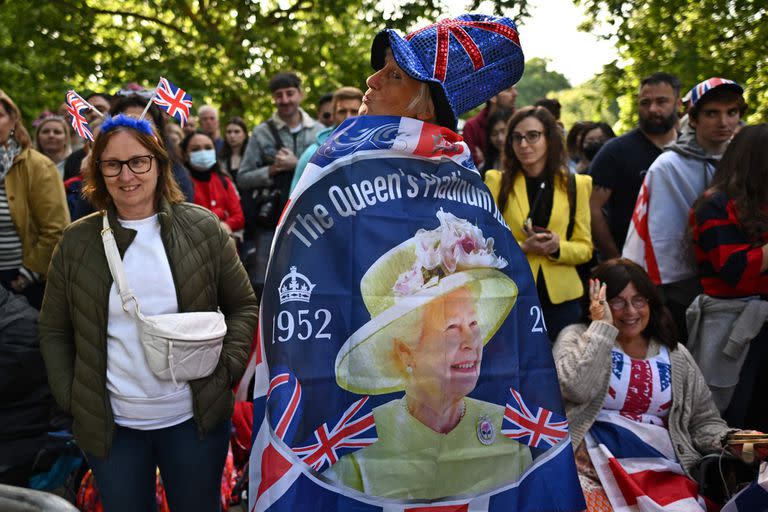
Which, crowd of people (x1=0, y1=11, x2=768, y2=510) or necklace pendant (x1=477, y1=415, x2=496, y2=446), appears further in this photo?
crowd of people (x1=0, y1=11, x2=768, y2=510)

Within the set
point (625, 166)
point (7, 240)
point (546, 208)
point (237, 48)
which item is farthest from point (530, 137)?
point (237, 48)

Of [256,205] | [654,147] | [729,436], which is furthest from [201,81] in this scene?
[729,436]

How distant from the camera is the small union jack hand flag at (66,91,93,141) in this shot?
330cm

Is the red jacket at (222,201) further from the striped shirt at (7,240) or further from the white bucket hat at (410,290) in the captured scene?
the white bucket hat at (410,290)

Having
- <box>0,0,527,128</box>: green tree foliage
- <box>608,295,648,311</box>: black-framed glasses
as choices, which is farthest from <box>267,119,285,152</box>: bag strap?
<box>0,0,527,128</box>: green tree foliage

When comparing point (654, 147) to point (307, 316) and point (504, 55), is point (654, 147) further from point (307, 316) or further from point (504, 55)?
point (307, 316)

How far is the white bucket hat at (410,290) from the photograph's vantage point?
2502 millimetres

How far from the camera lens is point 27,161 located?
4.77 metres

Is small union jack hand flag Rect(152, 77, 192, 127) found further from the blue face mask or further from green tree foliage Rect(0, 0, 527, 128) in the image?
green tree foliage Rect(0, 0, 527, 128)

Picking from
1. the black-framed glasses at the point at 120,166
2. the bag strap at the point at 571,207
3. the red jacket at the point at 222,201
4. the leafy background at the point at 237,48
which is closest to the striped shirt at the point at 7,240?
the black-framed glasses at the point at 120,166

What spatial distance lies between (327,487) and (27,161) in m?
3.13

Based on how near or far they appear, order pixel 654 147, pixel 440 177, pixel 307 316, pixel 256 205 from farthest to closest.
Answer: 1. pixel 256 205
2. pixel 654 147
3. pixel 440 177
4. pixel 307 316

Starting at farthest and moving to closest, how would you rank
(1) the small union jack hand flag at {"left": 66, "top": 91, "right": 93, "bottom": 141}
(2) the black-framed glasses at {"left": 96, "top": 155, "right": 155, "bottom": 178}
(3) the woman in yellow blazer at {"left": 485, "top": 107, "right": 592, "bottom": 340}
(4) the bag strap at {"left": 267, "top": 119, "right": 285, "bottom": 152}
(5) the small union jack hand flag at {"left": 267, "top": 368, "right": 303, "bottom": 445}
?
(4) the bag strap at {"left": 267, "top": 119, "right": 285, "bottom": 152}
(3) the woman in yellow blazer at {"left": 485, "top": 107, "right": 592, "bottom": 340}
(1) the small union jack hand flag at {"left": 66, "top": 91, "right": 93, "bottom": 141}
(2) the black-framed glasses at {"left": 96, "top": 155, "right": 155, "bottom": 178}
(5) the small union jack hand flag at {"left": 267, "top": 368, "right": 303, "bottom": 445}

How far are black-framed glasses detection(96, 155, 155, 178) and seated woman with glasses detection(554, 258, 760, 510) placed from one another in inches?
75.9
